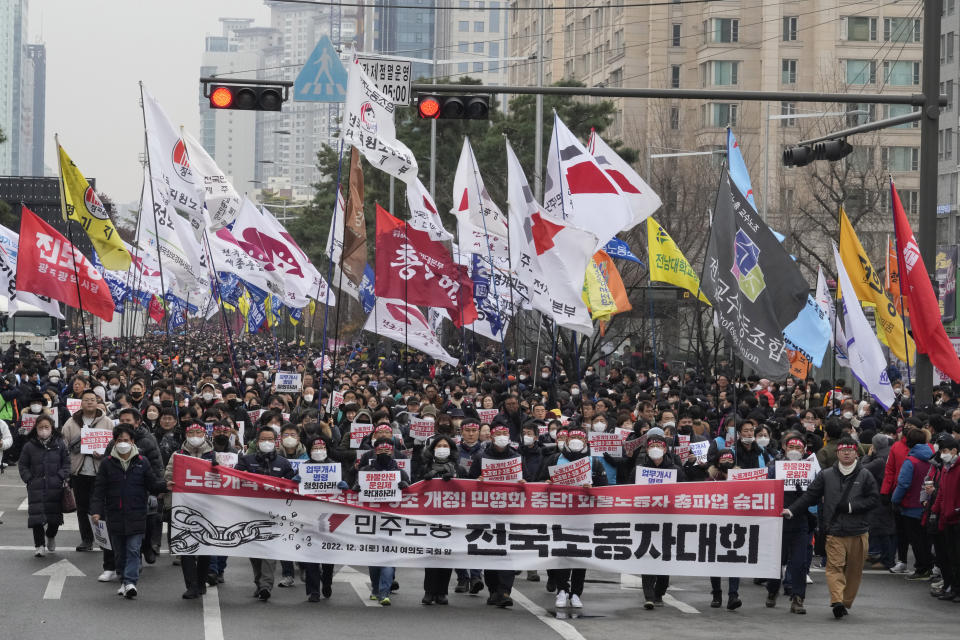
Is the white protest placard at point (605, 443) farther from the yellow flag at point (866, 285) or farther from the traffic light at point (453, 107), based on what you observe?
the yellow flag at point (866, 285)

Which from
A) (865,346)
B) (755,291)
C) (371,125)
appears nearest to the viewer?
(755,291)

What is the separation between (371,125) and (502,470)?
583cm

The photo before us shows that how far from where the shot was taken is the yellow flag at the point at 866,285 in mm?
19170

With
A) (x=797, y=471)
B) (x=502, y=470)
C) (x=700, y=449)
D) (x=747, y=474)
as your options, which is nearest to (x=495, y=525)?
(x=502, y=470)

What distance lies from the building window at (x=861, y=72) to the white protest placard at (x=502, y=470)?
6131cm

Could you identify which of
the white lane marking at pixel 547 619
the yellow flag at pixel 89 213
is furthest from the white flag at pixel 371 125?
the yellow flag at pixel 89 213

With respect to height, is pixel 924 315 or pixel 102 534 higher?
pixel 924 315

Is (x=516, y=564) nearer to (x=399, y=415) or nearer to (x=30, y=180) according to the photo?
(x=399, y=415)

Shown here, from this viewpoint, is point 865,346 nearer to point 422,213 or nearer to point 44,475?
point 422,213

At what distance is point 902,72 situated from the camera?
235 ft

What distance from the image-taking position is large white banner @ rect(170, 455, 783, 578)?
12.7 m

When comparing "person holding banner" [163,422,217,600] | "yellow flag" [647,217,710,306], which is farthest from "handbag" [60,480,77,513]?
"yellow flag" [647,217,710,306]

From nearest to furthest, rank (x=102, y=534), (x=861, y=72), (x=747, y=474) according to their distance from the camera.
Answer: (x=747, y=474)
(x=102, y=534)
(x=861, y=72)

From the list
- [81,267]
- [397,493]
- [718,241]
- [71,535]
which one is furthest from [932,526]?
[81,267]
